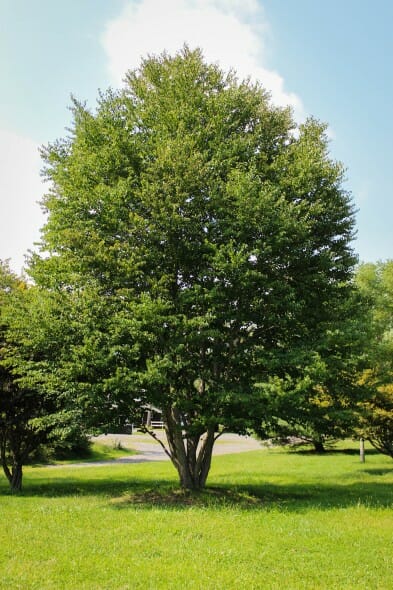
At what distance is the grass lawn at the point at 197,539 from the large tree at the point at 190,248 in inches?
104

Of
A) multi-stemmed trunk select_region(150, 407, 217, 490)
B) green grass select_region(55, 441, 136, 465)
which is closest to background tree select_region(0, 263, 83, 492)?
multi-stemmed trunk select_region(150, 407, 217, 490)

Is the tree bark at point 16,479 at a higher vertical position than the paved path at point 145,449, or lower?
higher

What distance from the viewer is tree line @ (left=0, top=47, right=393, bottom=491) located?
13.7 m

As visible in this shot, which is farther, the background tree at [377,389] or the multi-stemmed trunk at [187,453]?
the background tree at [377,389]

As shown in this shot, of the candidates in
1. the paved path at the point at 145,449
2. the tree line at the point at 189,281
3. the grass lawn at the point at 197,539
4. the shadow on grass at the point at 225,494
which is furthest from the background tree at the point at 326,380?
the paved path at the point at 145,449

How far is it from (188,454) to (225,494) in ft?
5.81

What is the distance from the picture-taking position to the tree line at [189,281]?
1373 cm

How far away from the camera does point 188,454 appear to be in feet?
52.8

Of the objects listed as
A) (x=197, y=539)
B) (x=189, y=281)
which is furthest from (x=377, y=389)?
(x=197, y=539)

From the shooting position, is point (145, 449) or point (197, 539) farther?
point (145, 449)

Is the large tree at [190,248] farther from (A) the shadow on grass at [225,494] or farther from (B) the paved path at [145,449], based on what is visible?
(B) the paved path at [145,449]

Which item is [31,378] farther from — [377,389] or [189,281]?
[377,389]

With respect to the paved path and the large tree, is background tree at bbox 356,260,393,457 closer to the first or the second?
the large tree

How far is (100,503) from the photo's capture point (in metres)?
14.1
